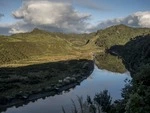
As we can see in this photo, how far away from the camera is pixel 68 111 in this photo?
265 feet

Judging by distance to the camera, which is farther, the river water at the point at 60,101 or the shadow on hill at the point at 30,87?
the shadow on hill at the point at 30,87

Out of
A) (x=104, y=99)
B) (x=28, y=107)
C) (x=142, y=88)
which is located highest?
(x=142, y=88)

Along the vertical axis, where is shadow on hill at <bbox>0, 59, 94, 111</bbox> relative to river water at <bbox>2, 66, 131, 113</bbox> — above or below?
above

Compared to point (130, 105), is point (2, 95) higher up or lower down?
lower down

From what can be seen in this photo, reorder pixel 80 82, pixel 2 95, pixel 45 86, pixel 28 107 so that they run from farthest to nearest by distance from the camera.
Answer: pixel 80 82
pixel 45 86
pixel 2 95
pixel 28 107

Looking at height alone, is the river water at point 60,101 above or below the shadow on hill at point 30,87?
below

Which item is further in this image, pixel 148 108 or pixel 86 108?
pixel 86 108

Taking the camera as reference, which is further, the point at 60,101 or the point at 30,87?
the point at 30,87

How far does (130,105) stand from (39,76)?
107501 mm

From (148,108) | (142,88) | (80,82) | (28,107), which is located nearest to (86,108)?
(142,88)

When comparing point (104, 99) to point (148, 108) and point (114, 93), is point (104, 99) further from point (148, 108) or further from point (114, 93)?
point (114, 93)

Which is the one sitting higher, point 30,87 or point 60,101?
point 30,87

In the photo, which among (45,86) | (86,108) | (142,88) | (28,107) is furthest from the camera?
(45,86)

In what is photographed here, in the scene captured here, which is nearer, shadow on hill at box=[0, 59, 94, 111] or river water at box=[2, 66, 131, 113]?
river water at box=[2, 66, 131, 113]
